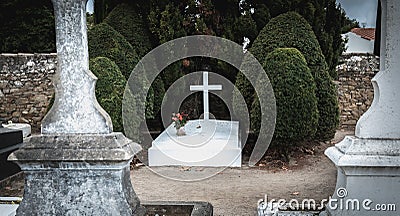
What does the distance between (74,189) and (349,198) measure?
1838 mm

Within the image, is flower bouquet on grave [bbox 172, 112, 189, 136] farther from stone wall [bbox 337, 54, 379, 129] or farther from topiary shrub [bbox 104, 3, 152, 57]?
stone wall [bbox 337, 54, 379, 129]

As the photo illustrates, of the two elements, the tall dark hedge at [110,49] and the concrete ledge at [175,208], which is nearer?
the concrete ledge at [175,208]

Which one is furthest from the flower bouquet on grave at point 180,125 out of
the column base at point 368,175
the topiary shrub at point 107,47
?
the column base at point 368,175

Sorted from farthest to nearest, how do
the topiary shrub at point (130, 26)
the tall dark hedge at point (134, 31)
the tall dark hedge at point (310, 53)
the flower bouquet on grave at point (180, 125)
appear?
the topiary shrub at point (130, 26) < the tall dark hedge at point (134, 31) < the tall dark hedge at point (310, 53) < the flower bouquet on grave at point (180, 125)

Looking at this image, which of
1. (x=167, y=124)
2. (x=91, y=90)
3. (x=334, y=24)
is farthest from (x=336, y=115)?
(x=91, y=90)

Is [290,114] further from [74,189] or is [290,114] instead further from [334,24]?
[74,189]

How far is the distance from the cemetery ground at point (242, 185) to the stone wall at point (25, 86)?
452cm

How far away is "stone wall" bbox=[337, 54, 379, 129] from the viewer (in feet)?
31.7

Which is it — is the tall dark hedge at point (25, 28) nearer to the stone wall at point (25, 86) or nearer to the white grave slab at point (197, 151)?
the stone wall at point (25, 86)

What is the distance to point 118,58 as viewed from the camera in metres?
7.28

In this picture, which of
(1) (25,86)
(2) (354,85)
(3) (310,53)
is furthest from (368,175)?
(1) (25,86)

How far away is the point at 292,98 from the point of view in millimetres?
6293

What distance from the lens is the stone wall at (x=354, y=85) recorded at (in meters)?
9.66

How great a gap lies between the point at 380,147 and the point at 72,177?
205 cm
